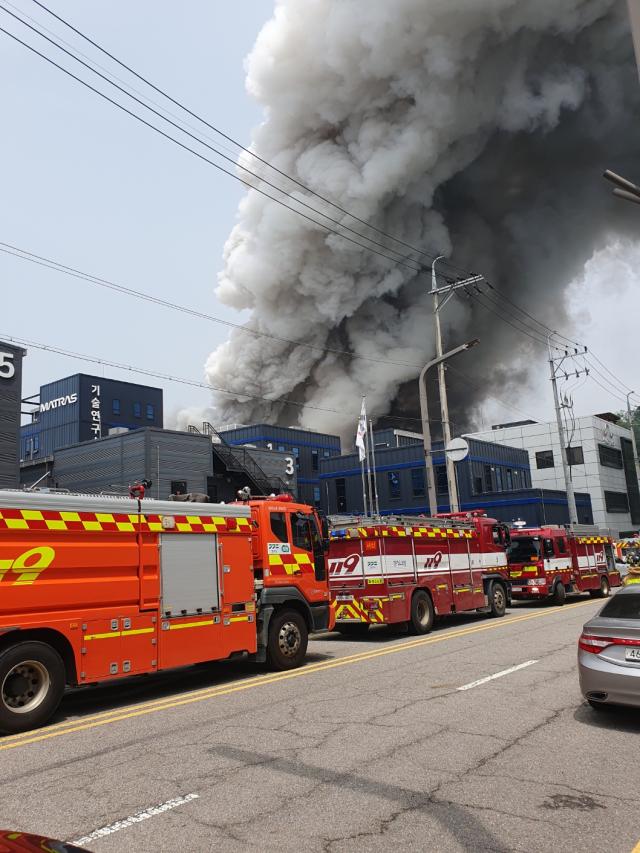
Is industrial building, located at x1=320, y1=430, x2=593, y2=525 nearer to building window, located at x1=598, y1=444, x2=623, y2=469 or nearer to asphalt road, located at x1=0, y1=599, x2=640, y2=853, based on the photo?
building window, located at x1=598, y1=444, x2=623, y2=469

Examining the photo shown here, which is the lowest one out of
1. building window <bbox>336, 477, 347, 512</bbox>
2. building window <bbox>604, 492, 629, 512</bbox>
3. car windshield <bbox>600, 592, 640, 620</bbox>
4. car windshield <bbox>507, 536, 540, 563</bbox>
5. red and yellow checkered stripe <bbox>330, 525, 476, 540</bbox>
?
car windshield <bbox>600, 592, 640, 620</bbox>

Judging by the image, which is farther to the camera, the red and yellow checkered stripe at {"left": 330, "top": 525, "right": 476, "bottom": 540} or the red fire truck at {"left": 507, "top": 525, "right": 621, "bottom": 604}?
the red fire truck at {"left": 507, "top": 525, "right": 621, "bottom": 604}

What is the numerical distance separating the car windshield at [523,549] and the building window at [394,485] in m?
33.4

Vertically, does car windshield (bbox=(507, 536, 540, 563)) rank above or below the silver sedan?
above

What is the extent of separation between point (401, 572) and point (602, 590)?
1397 cm

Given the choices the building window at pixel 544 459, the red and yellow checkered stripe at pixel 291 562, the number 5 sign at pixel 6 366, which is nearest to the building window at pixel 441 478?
the building window at pixel 544 459

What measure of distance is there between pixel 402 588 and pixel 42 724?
887cm

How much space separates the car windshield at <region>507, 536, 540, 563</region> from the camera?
21.7 metres

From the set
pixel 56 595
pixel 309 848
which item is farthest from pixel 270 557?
pixel 309 848

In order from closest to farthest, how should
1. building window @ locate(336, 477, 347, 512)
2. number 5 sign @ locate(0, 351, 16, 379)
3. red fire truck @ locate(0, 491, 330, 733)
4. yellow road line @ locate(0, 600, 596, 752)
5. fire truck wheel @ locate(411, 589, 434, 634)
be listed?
yellow road line @ locate(0, 600, 596, 752), red fire truck @ locate(0, 491, 330, 733), fire truck wheel @ locate(411, 589, 434, 634), number 5 sign @ locate(0, 351, 16, 379), building window @ locate(336, 477, 347, 512)

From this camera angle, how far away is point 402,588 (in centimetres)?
1477

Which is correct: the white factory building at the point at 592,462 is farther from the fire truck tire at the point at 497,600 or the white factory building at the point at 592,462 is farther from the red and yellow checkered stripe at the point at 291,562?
the red and yellow checkered stripe at the point at 291,562

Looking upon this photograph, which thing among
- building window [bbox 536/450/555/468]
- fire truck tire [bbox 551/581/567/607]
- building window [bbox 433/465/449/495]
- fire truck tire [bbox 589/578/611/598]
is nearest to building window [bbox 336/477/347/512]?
building window [bbox 433/465/449/495]

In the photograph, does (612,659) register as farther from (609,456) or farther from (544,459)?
(609,456)
